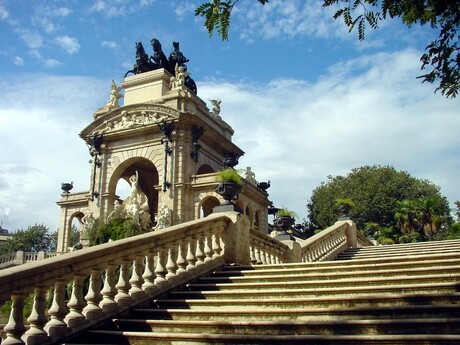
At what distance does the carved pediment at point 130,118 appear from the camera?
110ft

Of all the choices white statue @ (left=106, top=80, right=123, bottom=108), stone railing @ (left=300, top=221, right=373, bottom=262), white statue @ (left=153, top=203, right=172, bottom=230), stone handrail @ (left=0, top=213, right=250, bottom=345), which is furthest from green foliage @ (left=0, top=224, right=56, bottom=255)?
stone handrail @ (left=0, top=213, right=250, bottom=345)

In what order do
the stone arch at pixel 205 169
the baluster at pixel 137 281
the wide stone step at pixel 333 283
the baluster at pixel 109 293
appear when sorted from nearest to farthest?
1. the baluster at pixel 109 293
2. the wide stone step at pixel 333 283
3. the baluster at pixel 137 281
4. the stone arch at pixel 205 169

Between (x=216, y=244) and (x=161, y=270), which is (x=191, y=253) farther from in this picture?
(x=216, y=244)

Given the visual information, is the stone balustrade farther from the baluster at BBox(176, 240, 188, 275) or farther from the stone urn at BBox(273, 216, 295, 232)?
the stone urn at BBox(273, 216, 295, 232)

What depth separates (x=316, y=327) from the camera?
5.34 metres

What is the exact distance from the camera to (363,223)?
50.2 metres

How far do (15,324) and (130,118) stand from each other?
31.0 meters

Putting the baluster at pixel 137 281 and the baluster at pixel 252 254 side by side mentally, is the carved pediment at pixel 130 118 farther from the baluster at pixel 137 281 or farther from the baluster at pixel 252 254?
the baluster at pixel 137 281

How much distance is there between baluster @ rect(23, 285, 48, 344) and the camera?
5.40m

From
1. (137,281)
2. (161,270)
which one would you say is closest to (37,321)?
(137,281)

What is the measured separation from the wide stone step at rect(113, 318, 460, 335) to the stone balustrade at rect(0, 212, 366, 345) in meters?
0.93

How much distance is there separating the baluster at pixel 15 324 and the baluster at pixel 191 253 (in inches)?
140

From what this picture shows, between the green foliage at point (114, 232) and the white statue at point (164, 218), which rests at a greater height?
the white statue at point (164, 218)

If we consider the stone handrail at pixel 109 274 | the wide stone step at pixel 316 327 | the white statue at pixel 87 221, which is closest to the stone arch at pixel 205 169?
the white statue at pixel 87 221
